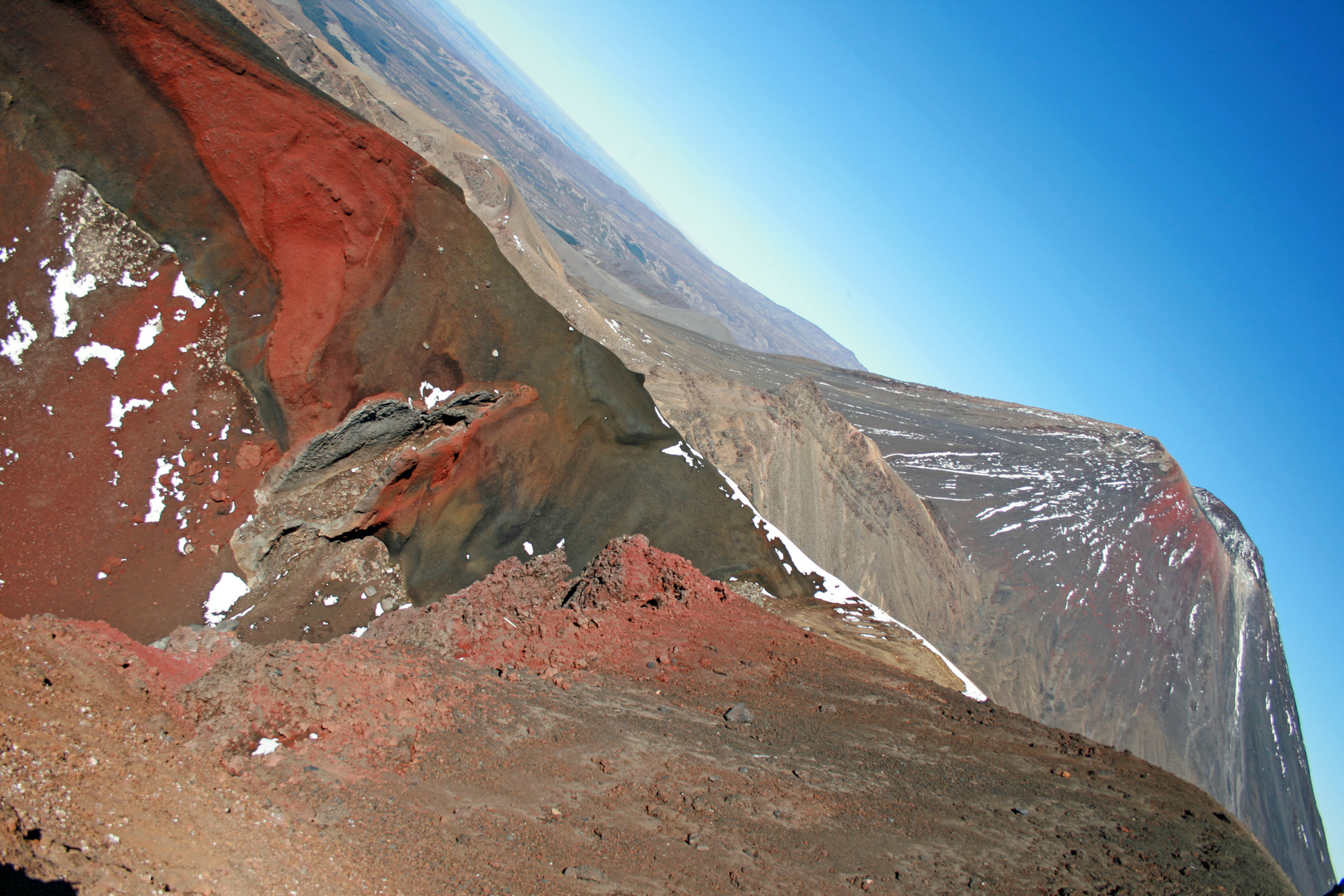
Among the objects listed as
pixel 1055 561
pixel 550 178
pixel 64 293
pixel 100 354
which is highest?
pixel 550 178

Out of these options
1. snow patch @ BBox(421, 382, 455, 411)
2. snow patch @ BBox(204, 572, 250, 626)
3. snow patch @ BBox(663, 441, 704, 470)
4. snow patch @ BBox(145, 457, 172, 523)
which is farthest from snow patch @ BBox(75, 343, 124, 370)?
snow patch @ BBox(663, 441, 704, 470)

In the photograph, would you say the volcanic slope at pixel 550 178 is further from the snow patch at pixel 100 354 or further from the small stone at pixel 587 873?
the small stone at pixel 587 873

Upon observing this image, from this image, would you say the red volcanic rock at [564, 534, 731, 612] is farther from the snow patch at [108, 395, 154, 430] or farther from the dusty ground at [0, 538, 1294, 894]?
the snow patch at [108, 395, 154, 430]

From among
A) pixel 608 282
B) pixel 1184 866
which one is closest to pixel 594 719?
pixel 1184 866

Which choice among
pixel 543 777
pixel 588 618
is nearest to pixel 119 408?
pixel 588 618

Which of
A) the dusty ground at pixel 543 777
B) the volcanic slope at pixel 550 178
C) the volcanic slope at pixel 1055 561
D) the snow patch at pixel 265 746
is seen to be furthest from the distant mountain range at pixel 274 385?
the volcanic slope at pixel 550 178

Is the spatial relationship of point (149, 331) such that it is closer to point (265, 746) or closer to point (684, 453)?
point (265, 746)
